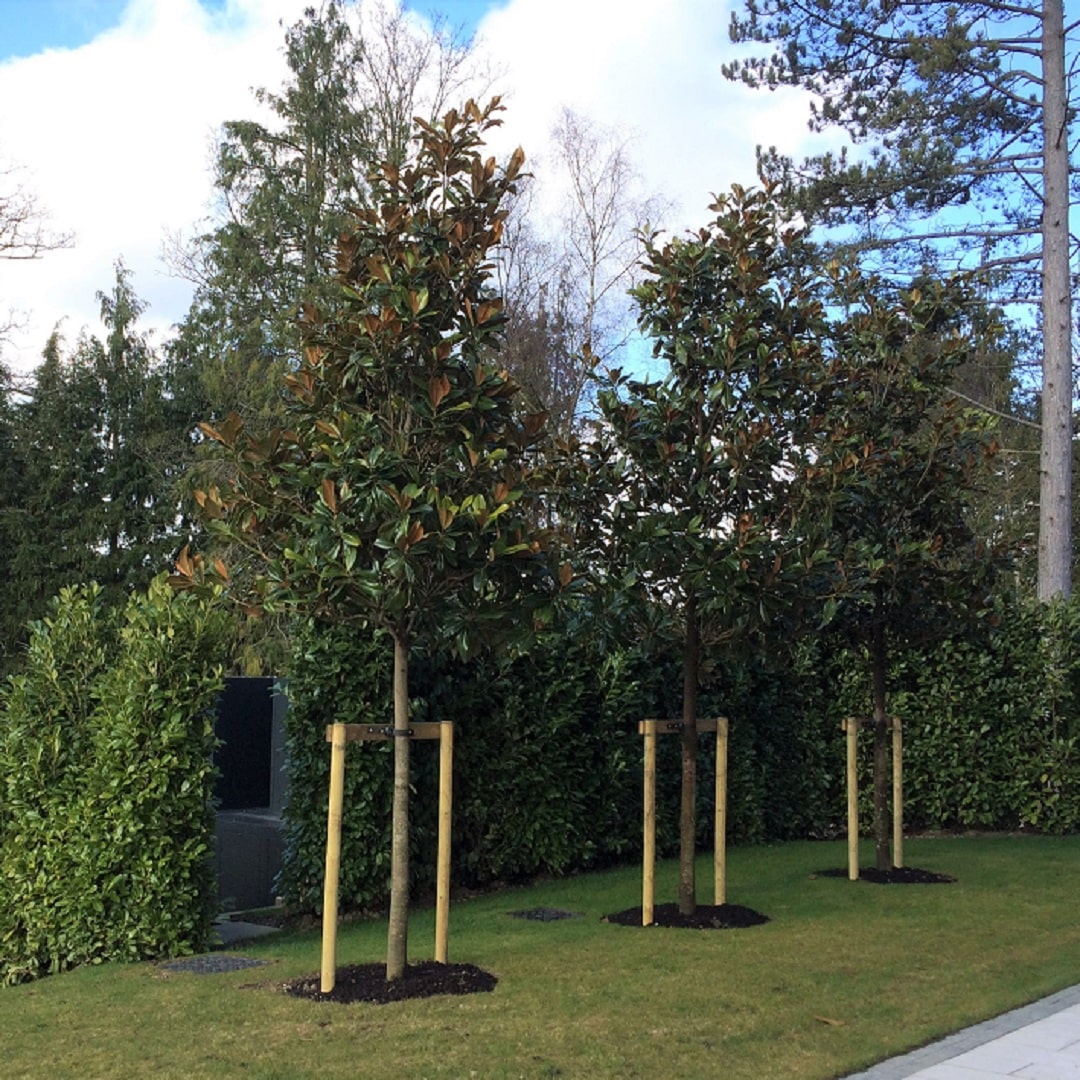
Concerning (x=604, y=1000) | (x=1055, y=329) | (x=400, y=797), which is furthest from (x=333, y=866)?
(x=1055, y=329)

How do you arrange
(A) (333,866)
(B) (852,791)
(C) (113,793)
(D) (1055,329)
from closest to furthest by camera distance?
(A) (333,866)
(C) (113,793)
(B) (852,791)
(D) (1055,329)

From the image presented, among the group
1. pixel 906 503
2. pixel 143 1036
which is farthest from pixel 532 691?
pixel 143 1036

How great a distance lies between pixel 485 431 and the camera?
6773 millimetres

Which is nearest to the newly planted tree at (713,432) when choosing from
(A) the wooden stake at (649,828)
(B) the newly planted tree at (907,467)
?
(A) the wooden stake at (649,828)

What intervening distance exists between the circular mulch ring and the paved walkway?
7.21 feet

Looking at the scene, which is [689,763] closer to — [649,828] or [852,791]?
[649,828]

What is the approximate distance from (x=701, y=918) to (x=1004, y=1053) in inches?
121

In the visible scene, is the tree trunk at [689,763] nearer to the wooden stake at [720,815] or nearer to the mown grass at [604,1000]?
the wooden stake at [720,815]

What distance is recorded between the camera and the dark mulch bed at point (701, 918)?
8172 mm

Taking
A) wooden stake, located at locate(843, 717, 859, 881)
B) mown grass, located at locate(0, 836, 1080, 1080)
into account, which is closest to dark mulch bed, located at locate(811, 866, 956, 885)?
wooden stake, located at locate(843, 717, 859, 881)

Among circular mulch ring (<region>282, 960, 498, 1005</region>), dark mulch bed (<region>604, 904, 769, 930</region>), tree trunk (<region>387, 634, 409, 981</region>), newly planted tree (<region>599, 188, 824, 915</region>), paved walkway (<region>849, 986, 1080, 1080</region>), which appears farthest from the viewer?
dark mulch bed (<region>604, 904, 769, 930</region>)

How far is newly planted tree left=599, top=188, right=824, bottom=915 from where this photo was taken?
784 centimetres

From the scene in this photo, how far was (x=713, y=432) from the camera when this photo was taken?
332 inches

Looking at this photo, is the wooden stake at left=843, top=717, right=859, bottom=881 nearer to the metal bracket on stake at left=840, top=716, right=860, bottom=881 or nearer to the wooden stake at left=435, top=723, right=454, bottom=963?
the metal bracket on stake at left=840, top=716, right=860, bottom=881
